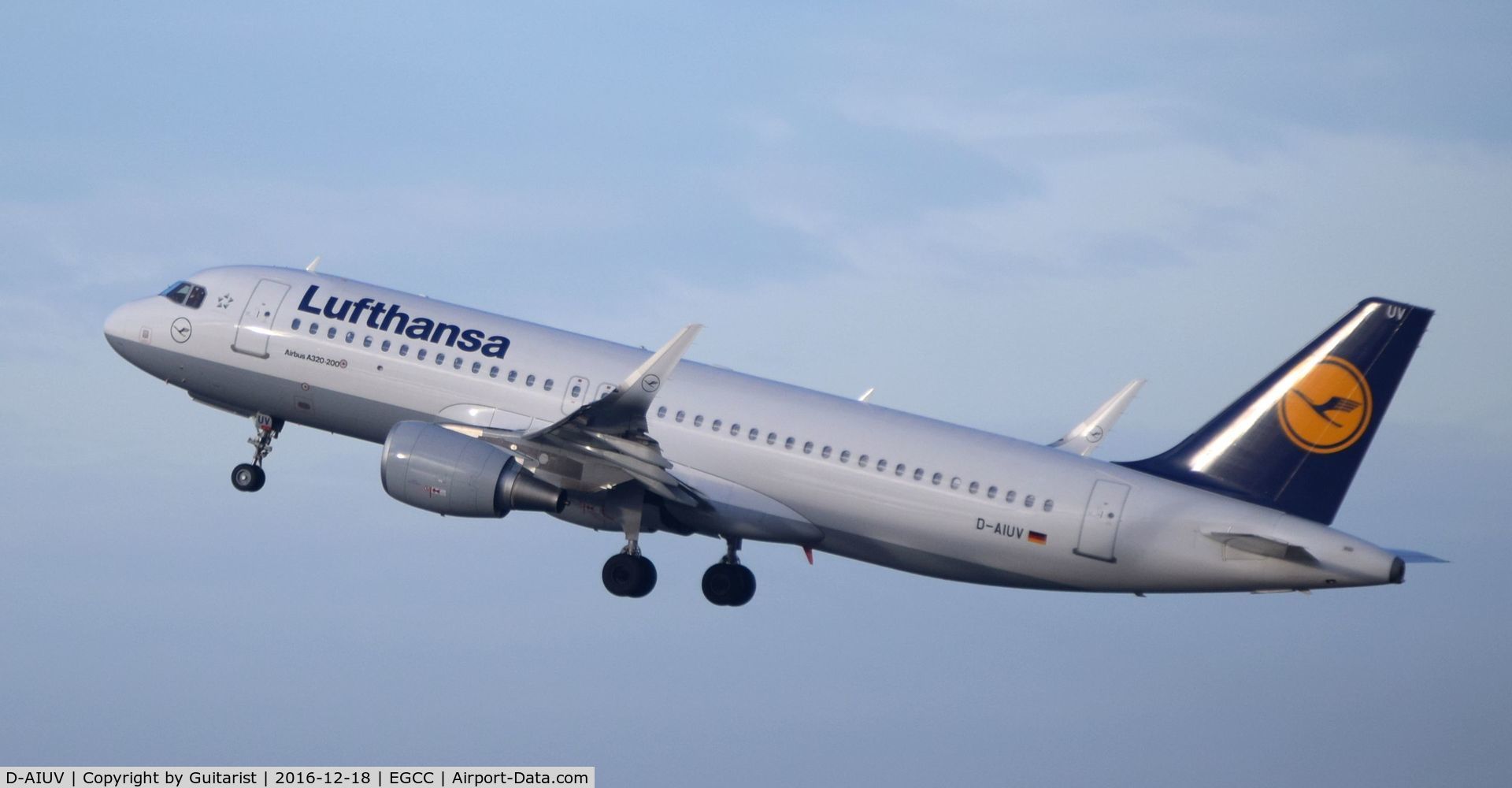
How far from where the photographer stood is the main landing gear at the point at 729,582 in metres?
41.0

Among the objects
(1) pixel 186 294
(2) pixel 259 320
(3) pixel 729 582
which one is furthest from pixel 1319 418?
(1) pixel 186 294

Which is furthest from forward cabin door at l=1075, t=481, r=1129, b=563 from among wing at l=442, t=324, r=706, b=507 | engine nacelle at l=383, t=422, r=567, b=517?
engine nacelle at l=383, t=422, r=567, b=517

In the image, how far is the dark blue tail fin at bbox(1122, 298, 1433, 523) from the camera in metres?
35.9

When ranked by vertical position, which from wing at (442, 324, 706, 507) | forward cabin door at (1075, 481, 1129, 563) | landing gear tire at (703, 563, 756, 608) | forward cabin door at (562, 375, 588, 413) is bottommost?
forward cabin door at (1075, 481, 1129, 563)

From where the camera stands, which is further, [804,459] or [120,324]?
[120,324]

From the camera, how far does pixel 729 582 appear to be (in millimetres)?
41031

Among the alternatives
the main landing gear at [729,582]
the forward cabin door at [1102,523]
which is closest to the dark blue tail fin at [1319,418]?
the forward cabin door at [1102,523]

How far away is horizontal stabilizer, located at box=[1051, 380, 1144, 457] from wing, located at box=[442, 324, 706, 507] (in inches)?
361

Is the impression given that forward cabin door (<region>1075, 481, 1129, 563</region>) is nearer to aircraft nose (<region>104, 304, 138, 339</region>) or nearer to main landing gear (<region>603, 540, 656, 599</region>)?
main landing gear (<region>603, 540, 656, 599</region>)

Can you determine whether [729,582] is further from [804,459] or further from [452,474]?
[452,474]

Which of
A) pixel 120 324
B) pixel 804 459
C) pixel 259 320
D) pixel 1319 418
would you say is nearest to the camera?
pixel 1319 418

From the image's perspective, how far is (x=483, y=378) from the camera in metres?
40.1

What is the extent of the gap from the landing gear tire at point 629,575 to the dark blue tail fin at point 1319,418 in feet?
35.6

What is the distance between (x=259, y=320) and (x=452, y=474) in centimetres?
842
